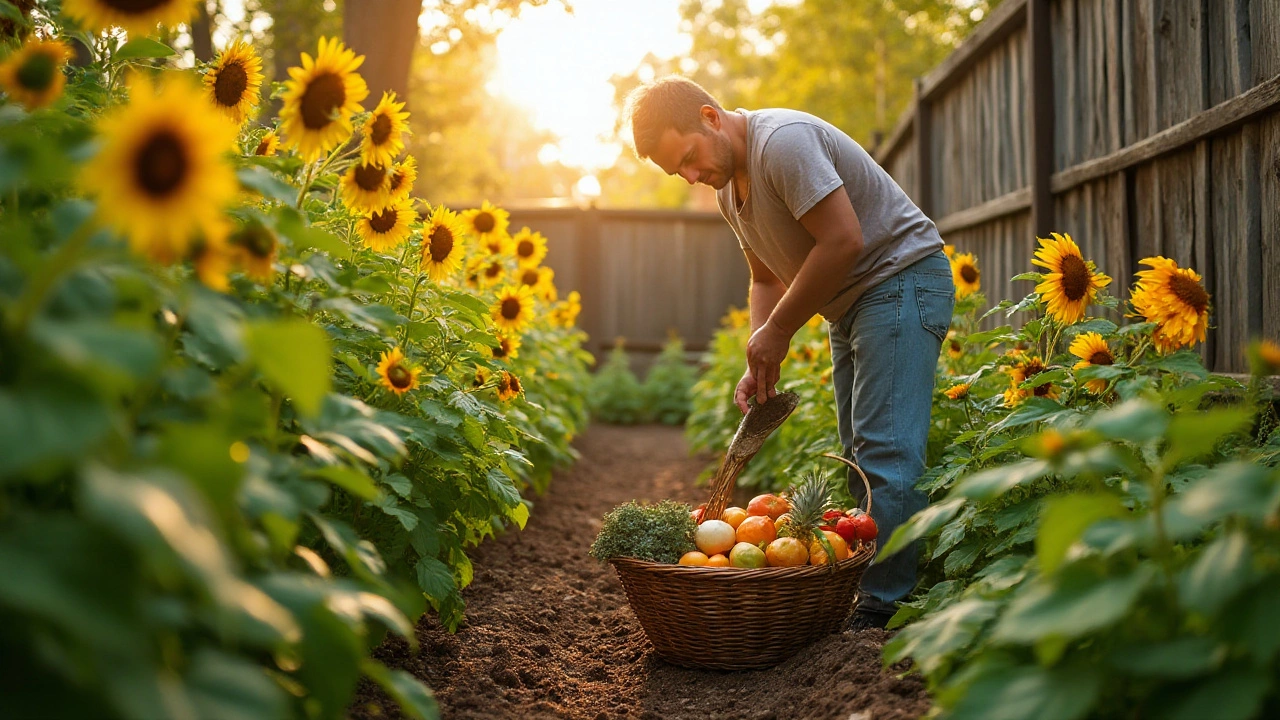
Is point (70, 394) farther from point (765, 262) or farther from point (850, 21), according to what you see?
point (850, 21)

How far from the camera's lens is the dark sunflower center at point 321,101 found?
211 centimetres

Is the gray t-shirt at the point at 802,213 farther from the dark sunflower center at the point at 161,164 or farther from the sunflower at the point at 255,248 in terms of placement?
the dark sunflower center at the point at 161,164

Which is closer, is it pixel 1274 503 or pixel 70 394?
pixel 70 394

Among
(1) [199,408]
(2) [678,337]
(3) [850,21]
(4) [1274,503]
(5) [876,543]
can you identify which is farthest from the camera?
(3) [850,21]

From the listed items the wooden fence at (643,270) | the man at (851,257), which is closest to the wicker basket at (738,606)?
the man at (851,257)

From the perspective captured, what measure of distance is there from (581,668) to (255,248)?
1.91 meters

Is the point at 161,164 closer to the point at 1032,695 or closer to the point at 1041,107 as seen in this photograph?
the point at 1032,695

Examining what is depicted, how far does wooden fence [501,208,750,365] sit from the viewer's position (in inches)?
459

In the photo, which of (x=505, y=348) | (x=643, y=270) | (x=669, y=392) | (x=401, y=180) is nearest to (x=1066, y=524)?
(x=401, y=180)

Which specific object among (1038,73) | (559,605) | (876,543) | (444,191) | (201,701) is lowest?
(559,605)

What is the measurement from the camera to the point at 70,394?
3.29 ft

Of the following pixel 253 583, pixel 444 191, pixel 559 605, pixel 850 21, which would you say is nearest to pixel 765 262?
pixel 559 605

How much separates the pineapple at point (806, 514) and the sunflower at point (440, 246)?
127 cm

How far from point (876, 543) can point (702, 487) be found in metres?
2.89
